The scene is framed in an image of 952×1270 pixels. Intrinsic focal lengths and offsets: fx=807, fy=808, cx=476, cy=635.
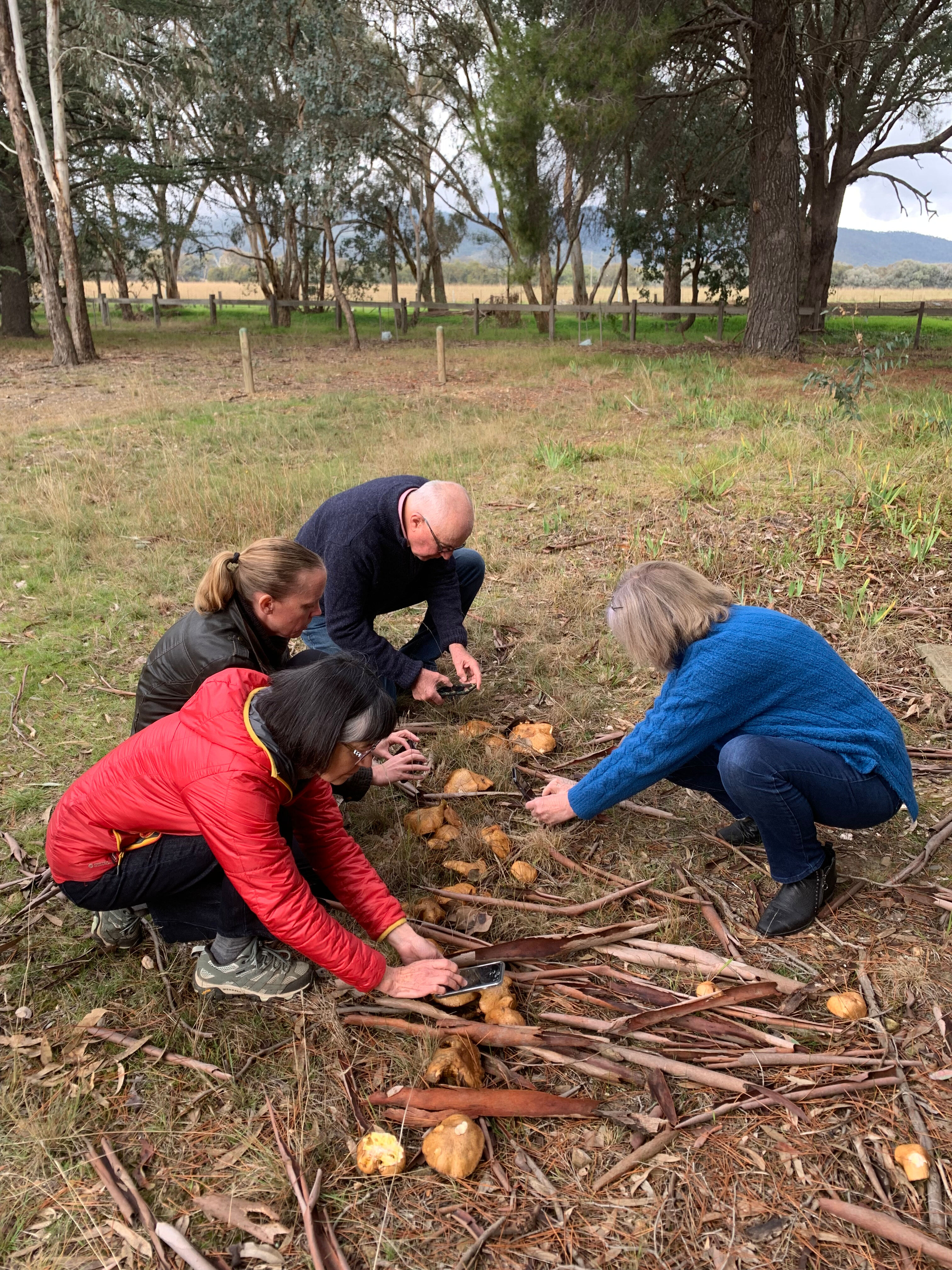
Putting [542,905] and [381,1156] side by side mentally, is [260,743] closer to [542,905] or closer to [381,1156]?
[381,1156]

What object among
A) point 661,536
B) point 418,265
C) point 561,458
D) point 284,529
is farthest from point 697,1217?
point 418,265

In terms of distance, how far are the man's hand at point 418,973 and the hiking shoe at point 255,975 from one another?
0.29m

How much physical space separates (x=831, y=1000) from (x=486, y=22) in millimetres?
29429

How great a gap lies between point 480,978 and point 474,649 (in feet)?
8.21

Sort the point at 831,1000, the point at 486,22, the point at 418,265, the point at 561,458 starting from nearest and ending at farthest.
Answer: the point at 831,1000, the point at 561,458, the point at 486,22, the point at 418,265

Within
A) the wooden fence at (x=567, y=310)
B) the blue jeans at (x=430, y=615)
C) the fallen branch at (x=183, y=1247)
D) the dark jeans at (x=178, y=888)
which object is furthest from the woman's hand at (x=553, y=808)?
the wooden fence at (x=567, y=310)

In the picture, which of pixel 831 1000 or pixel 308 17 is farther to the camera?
pixel 308 17

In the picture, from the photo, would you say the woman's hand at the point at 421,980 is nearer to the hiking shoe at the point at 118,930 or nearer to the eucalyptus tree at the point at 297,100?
the hiking shoe at the point at 118,930

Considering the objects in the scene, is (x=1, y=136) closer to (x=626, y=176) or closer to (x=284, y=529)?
(x=626, y=176)

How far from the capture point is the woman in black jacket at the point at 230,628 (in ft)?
8.73

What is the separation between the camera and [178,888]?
239 cm

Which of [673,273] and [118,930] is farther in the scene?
[673,273]

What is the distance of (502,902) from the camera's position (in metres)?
2.75

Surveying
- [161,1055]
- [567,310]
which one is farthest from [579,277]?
[161,1055]
